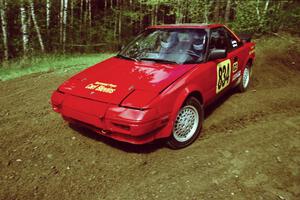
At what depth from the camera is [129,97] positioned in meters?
3.65

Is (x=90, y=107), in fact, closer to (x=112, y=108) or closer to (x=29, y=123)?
(x=112, y=108)

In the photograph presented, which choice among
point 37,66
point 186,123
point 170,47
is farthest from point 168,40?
point 37,66

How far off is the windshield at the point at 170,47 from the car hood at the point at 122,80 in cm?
19

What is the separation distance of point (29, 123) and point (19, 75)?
→ 3586mm

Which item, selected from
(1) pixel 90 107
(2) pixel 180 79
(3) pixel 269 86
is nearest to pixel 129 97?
(1) pixel 90 107

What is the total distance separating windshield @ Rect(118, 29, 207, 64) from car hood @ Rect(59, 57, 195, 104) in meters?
0.19

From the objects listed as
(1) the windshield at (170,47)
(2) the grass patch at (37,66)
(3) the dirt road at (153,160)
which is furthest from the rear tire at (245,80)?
(2) the grass patch at (37,66)

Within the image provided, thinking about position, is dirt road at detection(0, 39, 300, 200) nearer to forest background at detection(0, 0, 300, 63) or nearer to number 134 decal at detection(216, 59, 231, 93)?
number 134 decal at detection(216, 59, 231, 93)

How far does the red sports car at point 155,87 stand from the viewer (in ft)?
11.7

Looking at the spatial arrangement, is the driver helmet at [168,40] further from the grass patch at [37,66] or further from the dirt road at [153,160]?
the grass patch at [37,66]

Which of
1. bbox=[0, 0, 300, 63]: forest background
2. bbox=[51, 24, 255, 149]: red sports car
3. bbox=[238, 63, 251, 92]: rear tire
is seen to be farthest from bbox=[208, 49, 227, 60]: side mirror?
bbox=[0, 0, 300, 63]: forest background

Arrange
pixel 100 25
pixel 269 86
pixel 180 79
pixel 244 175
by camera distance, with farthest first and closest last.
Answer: pixel 100 25 < pixel 269 86 < pixel 180 79 < pixel 244 175

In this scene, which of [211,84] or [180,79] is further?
[211,84]

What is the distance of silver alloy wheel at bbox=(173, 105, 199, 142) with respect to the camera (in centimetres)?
409
